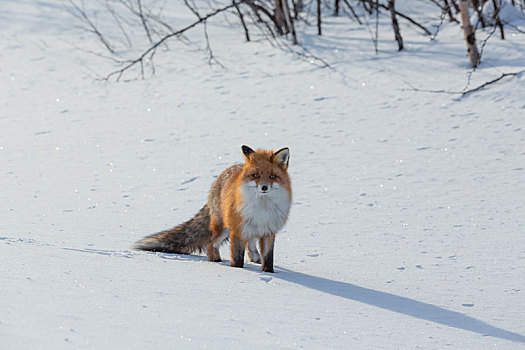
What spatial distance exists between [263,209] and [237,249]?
515 mm

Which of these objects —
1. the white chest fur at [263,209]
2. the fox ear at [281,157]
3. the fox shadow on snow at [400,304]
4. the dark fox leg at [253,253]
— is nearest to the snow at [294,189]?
the fox shadow on snow at [400,304]

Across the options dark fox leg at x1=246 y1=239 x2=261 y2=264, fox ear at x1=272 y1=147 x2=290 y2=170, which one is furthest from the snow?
fox ear at x1=272 y1=147 x2=290 y2=170

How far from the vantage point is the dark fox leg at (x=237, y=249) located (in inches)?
217

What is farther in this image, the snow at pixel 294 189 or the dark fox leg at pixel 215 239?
the dark fox leg at pixel 215 239

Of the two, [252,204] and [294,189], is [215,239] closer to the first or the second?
[252,204]

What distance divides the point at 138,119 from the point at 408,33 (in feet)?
22.7

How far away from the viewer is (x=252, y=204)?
5.25 meters

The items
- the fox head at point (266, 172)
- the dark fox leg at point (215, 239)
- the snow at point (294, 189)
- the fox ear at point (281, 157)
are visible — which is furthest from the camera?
the dark fox leg at point (215, 239)

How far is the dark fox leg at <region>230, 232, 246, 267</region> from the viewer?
5512 mm

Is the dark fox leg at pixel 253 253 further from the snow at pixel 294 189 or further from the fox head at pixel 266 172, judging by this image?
the fox head at pixel 266 172

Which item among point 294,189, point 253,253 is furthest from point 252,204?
point 294,189

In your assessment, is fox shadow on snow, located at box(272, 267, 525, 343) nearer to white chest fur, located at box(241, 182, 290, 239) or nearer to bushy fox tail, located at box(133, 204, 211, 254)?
white chest fur, located at box(241, 182, 290, 239)

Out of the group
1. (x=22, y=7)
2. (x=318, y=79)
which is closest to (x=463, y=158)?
(x=318, y=79)

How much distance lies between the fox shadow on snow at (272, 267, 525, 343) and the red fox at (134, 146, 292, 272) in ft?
1.28
